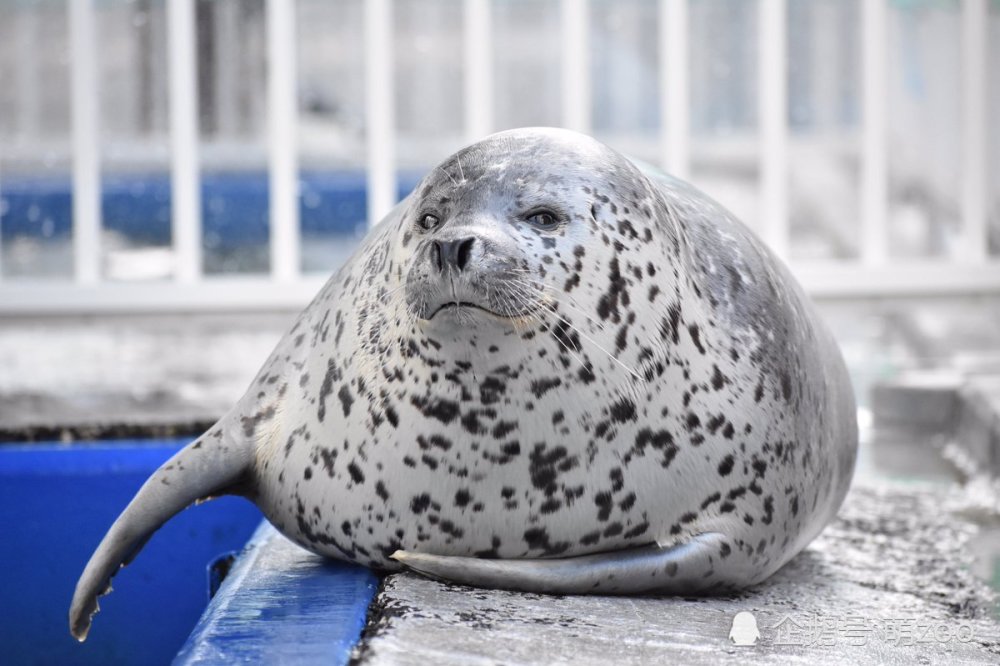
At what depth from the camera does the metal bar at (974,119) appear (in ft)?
22.1

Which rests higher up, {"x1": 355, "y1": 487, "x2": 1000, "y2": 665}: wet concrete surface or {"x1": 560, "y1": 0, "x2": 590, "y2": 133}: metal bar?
{"x1": 560, "y1": 0, "x2": 590, "y2": 133}: metal bar

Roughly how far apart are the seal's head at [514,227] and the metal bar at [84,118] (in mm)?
4341

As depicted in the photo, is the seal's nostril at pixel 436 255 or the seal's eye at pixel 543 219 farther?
the seal's eye at pixel 543 219

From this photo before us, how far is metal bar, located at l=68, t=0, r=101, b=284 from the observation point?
642cm

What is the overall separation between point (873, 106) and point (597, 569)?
16.2 ft

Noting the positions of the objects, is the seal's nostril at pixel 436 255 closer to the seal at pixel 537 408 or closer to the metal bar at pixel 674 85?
the seal at pixel 537 408

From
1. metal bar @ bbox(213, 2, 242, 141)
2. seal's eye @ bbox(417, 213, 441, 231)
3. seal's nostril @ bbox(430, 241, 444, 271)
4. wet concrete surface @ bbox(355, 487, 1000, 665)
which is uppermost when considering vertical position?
metal bar @ bbox(213, 2, 242, 141)

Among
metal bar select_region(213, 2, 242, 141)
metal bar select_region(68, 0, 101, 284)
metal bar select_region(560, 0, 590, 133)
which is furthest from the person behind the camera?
metal bar select_region(213, 2, 242, 141)

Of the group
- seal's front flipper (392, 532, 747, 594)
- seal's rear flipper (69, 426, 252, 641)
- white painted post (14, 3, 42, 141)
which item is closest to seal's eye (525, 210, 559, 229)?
seal's front flipper (392, 532, 747, 594)

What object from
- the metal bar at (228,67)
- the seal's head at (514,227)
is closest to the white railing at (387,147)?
the metal bar at (228,67)

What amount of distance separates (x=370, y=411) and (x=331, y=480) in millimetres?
141

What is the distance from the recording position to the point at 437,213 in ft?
7.55

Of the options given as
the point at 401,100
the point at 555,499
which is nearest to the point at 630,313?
the point at 555,499

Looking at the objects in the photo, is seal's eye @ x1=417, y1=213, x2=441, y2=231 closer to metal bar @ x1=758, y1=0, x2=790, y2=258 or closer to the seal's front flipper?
the seal's front flipper
